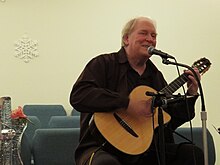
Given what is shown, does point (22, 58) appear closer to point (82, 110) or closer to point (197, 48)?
point (197, 48)

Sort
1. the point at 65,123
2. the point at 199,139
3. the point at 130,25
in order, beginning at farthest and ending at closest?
the point at 65,123
the point at 199,139
the point at 130,25

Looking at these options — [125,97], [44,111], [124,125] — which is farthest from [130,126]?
[44,111]

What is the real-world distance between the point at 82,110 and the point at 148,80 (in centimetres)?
48

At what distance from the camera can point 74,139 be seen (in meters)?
2.69

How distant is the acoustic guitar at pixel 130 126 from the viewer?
196cm

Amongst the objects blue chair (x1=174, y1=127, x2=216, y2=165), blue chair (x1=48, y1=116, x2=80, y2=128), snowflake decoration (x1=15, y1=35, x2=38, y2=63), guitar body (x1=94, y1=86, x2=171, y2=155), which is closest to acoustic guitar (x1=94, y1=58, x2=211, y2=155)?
guitar body (x1=94, y1=86, x2=171, y2=155)

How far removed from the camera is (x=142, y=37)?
224cm

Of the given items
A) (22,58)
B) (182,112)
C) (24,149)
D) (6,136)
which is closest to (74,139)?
(24,149)

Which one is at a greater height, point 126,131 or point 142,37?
point 142,37

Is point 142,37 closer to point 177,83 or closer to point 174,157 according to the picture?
point 177,83

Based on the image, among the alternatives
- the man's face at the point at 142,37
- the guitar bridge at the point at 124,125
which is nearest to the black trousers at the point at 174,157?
the guitar bridge at the point at 124,125

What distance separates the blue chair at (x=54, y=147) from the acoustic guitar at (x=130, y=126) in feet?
2.37

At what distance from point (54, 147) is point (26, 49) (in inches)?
125

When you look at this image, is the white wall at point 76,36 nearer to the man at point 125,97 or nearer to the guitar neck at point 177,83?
the man at point 125,97
